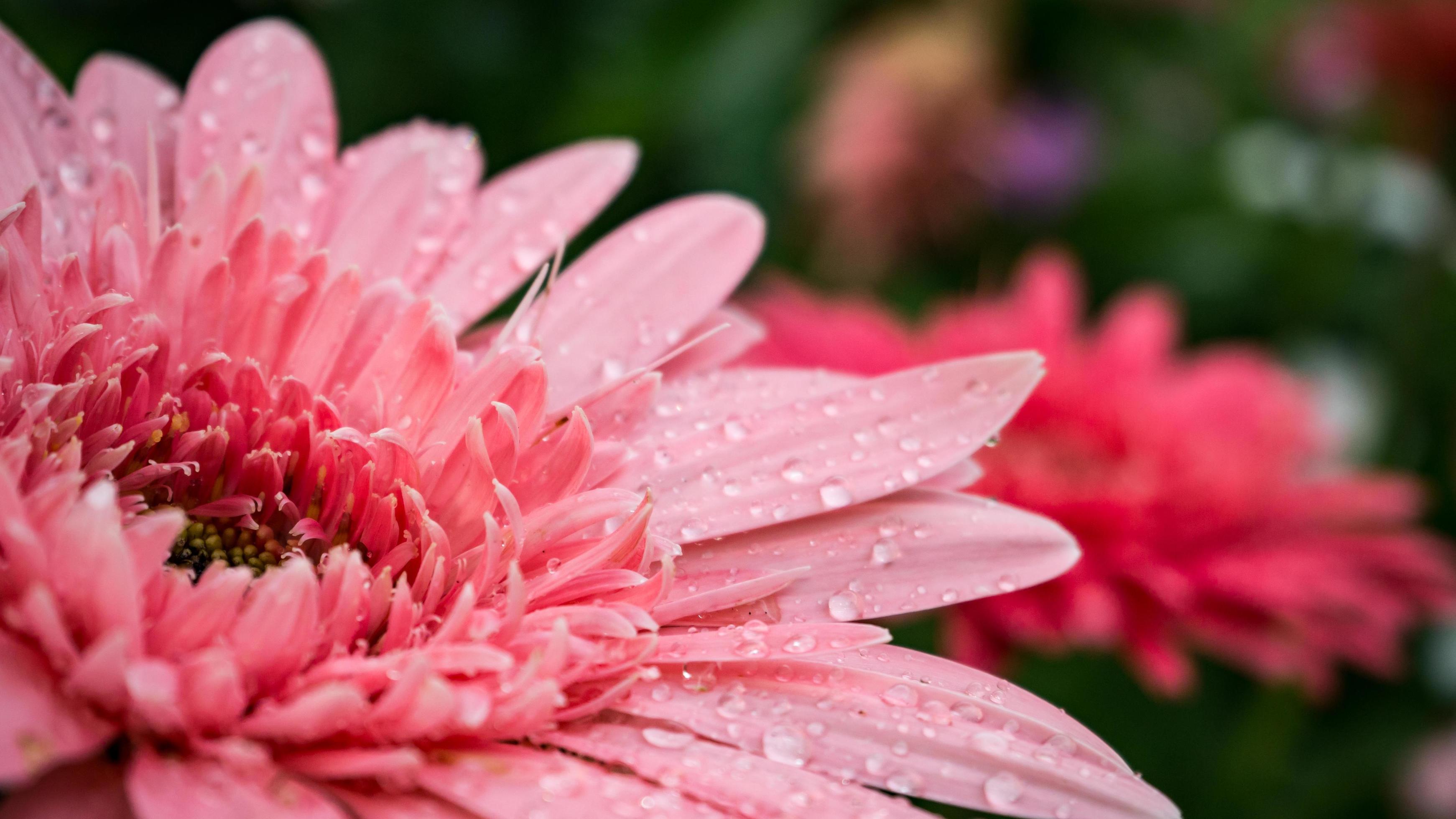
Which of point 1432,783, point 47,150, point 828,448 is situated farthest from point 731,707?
point 1432,783

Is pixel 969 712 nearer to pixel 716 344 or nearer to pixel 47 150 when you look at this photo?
pixel 716 344

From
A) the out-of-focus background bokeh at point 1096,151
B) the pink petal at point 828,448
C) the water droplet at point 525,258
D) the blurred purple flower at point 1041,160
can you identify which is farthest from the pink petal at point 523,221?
the blurred purple flower at point 1041,160

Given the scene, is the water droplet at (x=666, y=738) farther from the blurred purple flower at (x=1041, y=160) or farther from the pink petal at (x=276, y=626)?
the blurred purple flower at (x=1041, y=160)

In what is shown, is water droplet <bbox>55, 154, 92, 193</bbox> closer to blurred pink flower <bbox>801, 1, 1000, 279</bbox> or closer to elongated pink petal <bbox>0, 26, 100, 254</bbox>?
elongated pink petal <bbox>0, 26, 100, 254</bbox>

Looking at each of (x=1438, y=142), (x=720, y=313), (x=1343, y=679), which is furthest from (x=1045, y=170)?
(x=720, y=313)

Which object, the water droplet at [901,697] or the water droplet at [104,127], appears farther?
the water droplet at [104,127]

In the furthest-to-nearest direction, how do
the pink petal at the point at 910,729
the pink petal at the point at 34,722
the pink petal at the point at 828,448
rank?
the pink petal at the point at 828,448, the pink petal at the point at 910,729, the pink petal at the point at 34,722

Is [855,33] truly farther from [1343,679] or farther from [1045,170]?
[1343,679]
